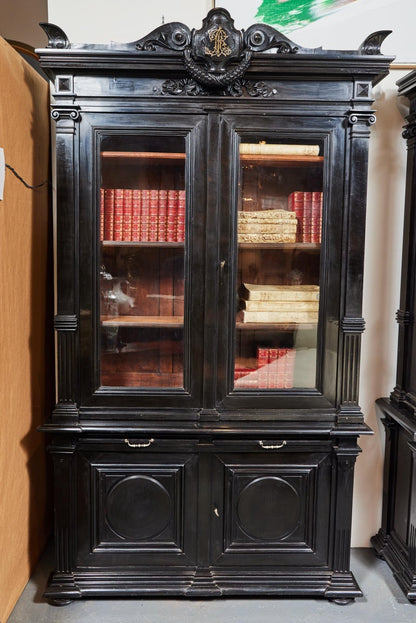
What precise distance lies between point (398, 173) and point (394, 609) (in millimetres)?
2067

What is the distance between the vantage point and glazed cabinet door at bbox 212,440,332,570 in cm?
243

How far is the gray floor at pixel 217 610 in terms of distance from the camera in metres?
2.33

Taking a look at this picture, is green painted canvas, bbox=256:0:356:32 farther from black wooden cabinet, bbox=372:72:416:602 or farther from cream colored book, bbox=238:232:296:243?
cream colored book, bbox=238:232:296:243

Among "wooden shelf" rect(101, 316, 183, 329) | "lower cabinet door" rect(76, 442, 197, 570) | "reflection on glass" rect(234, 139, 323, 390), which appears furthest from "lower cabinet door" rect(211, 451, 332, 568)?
"wooden shelf" rect(101, 316, 183, 329)

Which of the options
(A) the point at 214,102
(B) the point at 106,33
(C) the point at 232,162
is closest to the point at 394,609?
(C) the point at 232,162

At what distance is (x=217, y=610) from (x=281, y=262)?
157 cm

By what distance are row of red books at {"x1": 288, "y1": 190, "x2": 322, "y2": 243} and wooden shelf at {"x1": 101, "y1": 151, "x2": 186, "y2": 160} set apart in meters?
0.53

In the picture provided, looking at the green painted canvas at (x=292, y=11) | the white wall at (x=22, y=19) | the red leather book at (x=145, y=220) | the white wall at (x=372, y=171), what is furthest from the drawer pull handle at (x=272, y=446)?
the white wall at (x=22, y=19)

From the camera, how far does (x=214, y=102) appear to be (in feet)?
7.47

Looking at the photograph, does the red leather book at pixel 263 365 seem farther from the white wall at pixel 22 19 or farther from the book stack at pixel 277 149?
the white wall at pixel 22 19

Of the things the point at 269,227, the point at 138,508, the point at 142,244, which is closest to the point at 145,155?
the point at 142,244

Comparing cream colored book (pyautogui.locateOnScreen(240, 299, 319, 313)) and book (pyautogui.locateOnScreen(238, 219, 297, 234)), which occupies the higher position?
book (pyautogui.locateOnScreen(238, 219, 297, 234))

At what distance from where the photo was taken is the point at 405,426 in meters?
2.49

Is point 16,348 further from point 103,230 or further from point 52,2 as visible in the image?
point 52,2
